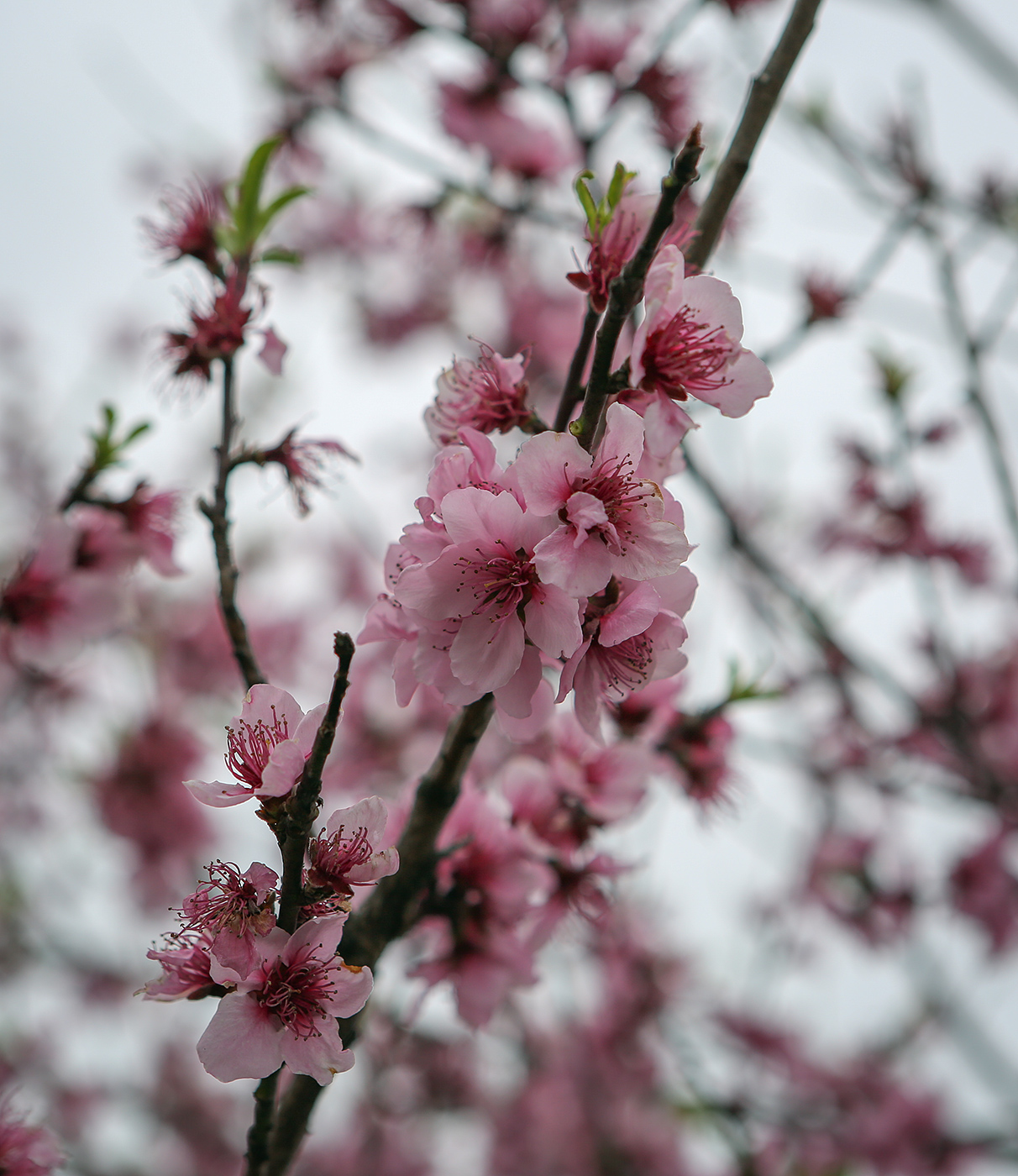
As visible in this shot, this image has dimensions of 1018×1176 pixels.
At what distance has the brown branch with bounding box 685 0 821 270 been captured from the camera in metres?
1.54

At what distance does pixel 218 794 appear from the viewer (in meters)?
1.13

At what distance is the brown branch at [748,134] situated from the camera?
1.54 m

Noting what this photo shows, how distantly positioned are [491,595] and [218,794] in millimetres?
448

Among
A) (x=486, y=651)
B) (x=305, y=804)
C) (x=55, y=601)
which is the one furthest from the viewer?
(x=55, y=601)

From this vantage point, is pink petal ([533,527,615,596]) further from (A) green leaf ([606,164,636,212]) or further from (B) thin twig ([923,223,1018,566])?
(B) thin twig ([923,223,1018,566])

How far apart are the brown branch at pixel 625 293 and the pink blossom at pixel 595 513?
6 cm

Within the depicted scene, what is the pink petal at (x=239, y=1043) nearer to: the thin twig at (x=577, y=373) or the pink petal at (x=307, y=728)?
the pink petal at (x=307, y=728)

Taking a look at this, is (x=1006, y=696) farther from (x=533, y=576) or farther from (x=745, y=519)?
(x=533, y=576)

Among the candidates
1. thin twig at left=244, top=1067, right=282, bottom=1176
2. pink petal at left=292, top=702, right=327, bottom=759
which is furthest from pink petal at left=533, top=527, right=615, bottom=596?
thin twig at left=244, top=1067, right=282, bottom=1176

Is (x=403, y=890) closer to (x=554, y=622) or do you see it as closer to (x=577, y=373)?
(x=554, y=622)

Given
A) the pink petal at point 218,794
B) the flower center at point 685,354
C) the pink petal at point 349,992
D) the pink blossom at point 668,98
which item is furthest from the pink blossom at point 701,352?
the pink blossom at point 668,98

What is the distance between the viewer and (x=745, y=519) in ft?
20.7

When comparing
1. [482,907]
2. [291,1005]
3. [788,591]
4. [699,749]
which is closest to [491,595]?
[291,1005]

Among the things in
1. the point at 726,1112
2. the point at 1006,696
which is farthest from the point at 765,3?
the point at 726,1112
